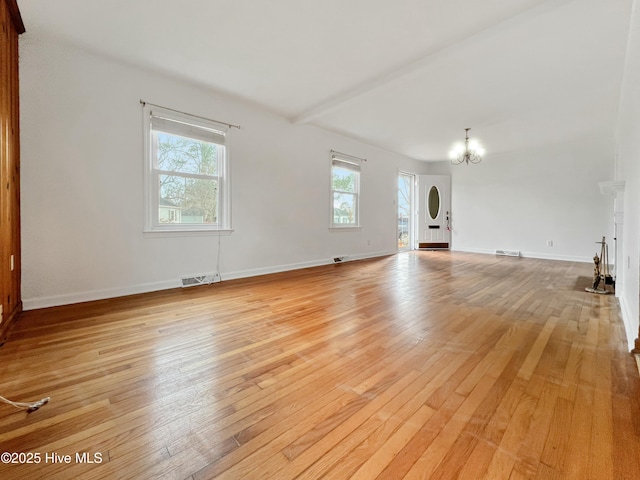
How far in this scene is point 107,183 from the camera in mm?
3236

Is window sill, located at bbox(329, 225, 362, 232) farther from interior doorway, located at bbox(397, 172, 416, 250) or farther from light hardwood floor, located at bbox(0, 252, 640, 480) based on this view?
light hardwood floor, located at bbox(0, 252, 640, 480)

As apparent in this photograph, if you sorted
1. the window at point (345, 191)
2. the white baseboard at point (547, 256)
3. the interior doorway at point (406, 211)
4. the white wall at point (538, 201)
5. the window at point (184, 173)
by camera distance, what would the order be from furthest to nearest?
the interior doorway at point (406, 211)
the white baseboard at point (547, 256)
the white wall at point (538, 201)
the window at point (345, 191)
the window at point (184, 173)

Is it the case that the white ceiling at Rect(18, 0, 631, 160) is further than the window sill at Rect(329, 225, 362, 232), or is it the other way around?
the window sill at Rect(329, 225, 362, 232)

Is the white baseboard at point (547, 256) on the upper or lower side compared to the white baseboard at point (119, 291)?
upper

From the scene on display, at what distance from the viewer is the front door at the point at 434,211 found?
27.3ft

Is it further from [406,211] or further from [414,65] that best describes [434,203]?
[414,65]

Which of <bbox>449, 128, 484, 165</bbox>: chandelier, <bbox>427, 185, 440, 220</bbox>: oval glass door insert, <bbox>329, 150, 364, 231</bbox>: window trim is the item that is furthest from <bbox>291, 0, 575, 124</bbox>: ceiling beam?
<bbox>427, 185, 440, 220</bbox>: oval glass door insert

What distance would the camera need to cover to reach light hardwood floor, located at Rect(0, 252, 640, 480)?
106 cm

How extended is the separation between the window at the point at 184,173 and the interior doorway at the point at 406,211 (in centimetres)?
545

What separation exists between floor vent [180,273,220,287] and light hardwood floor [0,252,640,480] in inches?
35.5

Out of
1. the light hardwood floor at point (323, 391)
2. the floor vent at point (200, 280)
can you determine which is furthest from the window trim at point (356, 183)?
the light hardwood floor at point (323, 391)

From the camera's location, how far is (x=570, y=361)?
1.85 m

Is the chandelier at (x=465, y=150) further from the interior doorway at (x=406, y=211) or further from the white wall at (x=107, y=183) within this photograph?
the white wall at (x=107, y=183)

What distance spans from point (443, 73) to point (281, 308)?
329 centimetres
